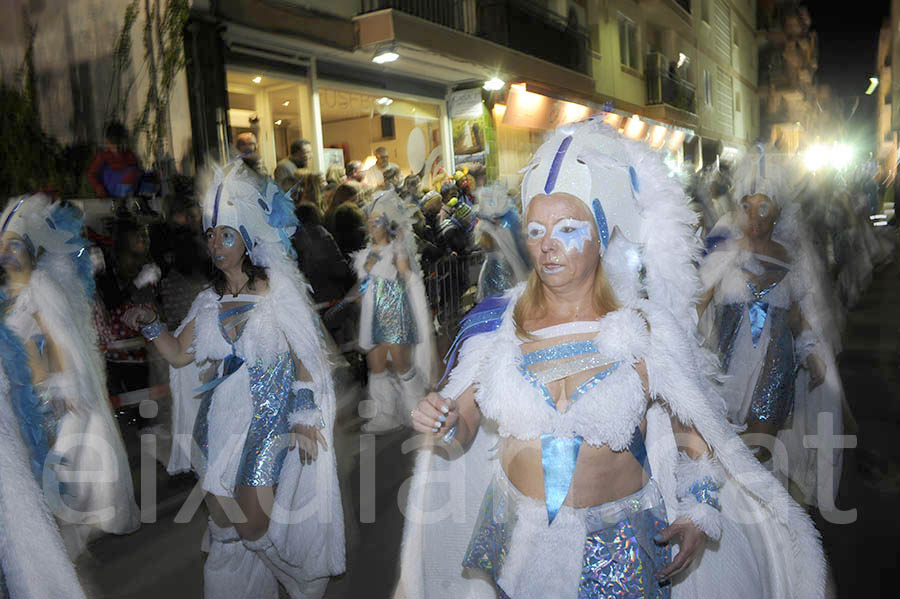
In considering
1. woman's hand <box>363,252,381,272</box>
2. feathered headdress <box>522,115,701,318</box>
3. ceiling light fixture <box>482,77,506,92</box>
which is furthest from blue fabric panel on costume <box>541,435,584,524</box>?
ceiling light fixture <box>482,77,506,92</box>

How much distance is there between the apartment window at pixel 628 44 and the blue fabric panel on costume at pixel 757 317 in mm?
19990

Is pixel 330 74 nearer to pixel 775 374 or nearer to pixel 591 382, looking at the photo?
pixel 775 374

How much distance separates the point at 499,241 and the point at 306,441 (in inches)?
179

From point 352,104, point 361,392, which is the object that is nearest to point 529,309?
point 361,392

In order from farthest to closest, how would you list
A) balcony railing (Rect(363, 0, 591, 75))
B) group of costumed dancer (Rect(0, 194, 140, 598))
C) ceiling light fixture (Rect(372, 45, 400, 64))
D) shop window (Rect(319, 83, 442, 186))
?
balcony railing (Rect(363, 0, 591, 75)) → shop window (Rect(319, 83, 442, 186)) → ceiling light fixture (Rect(372, 45, 400, 64)) → group of costumed dancer (Rect(0, 194, 140, 598))

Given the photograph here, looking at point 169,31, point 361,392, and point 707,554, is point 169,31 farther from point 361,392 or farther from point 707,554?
point 707,554

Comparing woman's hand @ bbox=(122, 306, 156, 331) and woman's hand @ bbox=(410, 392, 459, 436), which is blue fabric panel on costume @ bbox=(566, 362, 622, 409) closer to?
woman's hand @ bbox=(410, 392, 459, 436)

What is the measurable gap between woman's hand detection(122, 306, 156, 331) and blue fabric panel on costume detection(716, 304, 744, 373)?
3.45 m

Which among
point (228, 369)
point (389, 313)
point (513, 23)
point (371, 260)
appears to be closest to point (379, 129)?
point (513, 23)

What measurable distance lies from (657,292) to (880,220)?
94.8 ft

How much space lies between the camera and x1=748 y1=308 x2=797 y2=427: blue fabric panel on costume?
4.64 m

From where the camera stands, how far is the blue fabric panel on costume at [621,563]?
87.5 inches

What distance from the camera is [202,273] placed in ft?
20.7

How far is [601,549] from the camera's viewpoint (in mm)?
2240
